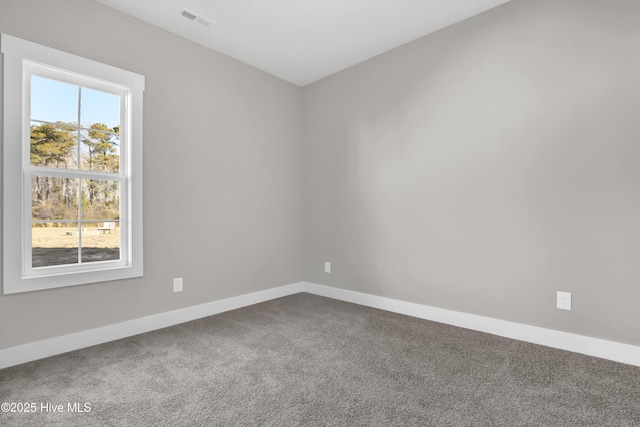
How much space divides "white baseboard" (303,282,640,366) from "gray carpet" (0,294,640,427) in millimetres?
80

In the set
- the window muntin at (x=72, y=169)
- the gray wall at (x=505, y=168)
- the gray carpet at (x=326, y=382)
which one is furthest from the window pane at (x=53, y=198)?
the gray wall at (x=505, y=168)

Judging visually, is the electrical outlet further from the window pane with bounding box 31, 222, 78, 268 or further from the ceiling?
the window pane with bounding box 31, 222, 78, 268

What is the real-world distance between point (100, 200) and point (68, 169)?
31 cm

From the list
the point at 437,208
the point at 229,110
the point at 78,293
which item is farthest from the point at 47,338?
the point at 437,208

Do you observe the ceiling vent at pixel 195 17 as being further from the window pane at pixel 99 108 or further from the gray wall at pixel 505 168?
the gray wall at pixel 505 168

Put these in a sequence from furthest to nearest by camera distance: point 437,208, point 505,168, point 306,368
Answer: point 437,208 → point 505,168 → point 306,368

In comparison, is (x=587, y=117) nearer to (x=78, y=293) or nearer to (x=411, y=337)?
(x=411, y=337)

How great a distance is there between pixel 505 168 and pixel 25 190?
350 cm

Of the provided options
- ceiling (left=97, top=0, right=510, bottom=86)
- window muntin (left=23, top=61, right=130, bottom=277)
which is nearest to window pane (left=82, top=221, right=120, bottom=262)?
window muntin (left=23, top=61, right=130, bottom=277)

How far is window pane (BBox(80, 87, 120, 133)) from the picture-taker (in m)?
2.53

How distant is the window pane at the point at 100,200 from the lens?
253cm

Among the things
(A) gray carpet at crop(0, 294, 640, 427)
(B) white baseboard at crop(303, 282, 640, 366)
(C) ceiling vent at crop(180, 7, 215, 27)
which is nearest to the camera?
(A) gray carpet at crop(0, 294, 640, 427)

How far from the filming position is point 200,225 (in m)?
3.16

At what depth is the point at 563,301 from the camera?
232 cm
